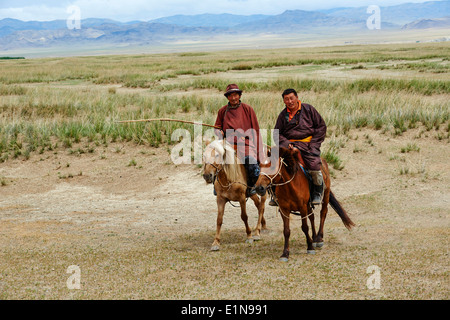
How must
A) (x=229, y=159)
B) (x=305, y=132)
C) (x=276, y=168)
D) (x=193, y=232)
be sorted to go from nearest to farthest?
(x=276, y=168) < (x=305, y=132) < (x=229, y=159) < (x=193, y=232)

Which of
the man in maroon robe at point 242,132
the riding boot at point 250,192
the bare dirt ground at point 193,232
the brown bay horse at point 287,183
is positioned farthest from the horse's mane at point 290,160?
the bare dirt ground at point 193,232

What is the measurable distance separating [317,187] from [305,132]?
85 centimetres

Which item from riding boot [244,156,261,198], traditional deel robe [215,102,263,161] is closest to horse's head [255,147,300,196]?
riding boot [244,156,261,198]

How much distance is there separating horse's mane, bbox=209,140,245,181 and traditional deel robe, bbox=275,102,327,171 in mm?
737

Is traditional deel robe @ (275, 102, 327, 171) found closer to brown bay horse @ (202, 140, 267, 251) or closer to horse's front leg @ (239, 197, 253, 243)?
brown bay horse @ (202, 140, 267, 251)

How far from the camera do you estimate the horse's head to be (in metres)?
6.40

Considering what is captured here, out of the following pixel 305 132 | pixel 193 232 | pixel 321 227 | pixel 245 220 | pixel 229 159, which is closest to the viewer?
pixel 305 132

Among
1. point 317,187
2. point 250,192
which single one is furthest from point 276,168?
point 250,192

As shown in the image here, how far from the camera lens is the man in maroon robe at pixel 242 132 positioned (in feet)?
23.5

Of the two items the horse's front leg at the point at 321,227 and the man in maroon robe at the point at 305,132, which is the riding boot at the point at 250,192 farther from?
the horse's front leg at the point at 321,227

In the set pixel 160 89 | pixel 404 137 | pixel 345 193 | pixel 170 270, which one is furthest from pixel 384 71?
pixel 170 270

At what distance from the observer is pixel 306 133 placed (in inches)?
266

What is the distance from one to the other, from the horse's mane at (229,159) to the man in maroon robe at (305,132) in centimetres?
74

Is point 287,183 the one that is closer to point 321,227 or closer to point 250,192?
point 250,192
